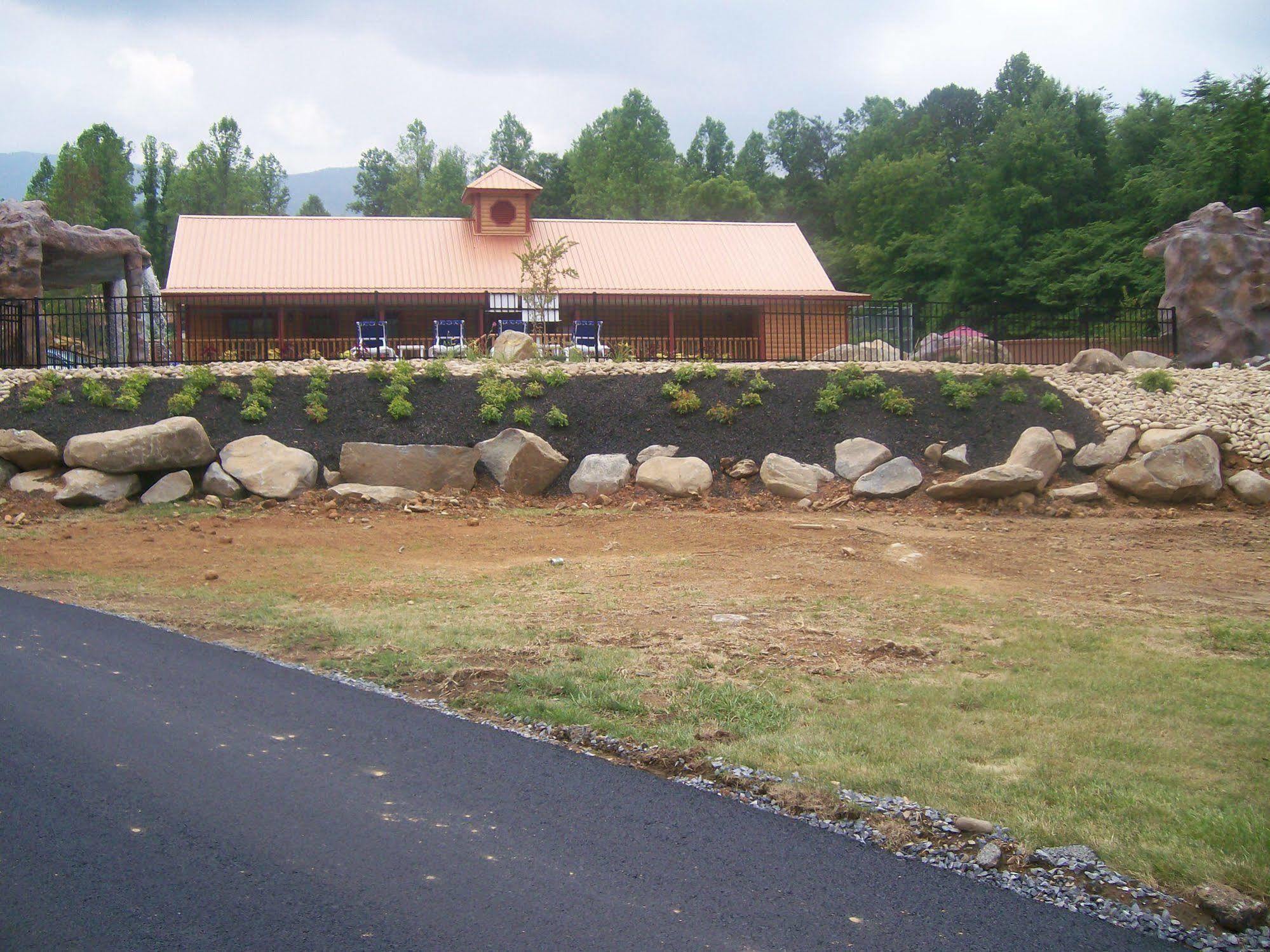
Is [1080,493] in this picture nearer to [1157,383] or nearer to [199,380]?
[1157,383]

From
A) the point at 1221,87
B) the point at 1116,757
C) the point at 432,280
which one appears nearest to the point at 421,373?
the point at 432,280

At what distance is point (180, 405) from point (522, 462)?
5.37 m

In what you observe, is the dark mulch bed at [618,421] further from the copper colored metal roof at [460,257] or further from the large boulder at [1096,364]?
the copper colored metal roof at [460,257]

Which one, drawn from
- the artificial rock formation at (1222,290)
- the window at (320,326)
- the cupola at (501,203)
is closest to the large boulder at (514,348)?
the window at (320,326)

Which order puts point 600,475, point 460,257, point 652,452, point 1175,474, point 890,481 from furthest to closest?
point 460,257
point 652,452
point 600,475
point 890,481
point 1175,474

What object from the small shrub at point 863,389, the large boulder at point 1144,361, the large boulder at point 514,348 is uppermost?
the large boulder at point 514,348

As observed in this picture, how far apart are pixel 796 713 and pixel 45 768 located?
3886mm

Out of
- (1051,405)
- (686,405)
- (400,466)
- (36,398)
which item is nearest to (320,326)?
(36,398)

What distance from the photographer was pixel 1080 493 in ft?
45.8

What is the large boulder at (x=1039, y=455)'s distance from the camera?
567 inches

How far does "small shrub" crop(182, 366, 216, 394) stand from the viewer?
15891mm

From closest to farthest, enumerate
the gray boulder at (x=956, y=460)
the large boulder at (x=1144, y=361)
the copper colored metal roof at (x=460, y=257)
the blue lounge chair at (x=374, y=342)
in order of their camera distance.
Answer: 1. the gray boulder at (x=956, y=460)
2. the large boulder at (x=1144, y=361)
3. the blue lounge chair at (x=374, y=342)
4. the copper colored metal roof at (x=460, y=257)

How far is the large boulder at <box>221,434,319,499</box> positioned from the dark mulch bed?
52 cm

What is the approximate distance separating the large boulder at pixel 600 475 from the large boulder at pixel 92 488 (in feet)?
20.1
